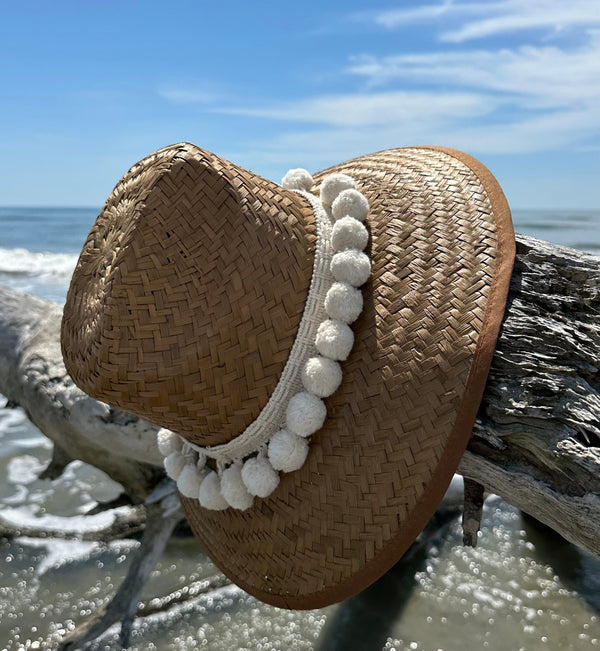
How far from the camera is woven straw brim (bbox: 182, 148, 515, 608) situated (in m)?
1.19

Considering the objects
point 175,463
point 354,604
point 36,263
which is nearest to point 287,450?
point 175,463

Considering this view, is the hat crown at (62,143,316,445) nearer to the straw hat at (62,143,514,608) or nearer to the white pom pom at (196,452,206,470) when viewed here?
the straw hat at (62,143,514,608)

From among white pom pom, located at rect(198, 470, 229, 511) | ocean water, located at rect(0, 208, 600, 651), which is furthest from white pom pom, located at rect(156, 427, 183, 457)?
ocean water, located at rect(0, 208, 600, 651)

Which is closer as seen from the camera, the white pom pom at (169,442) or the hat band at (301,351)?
the hat band at (301,351)

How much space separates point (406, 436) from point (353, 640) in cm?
163

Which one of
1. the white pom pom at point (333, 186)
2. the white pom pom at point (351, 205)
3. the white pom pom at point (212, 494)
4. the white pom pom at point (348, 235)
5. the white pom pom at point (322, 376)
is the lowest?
the white pom pom at point (212, 494)

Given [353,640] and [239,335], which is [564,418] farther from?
[353,640]

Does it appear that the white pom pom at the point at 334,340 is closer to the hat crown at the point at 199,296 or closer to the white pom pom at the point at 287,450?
the hat crown at the point at 199,296

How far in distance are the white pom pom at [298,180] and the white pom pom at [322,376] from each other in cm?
54

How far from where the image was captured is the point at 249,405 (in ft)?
4.36

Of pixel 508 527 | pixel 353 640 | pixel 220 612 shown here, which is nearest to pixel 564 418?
pixel 353 640

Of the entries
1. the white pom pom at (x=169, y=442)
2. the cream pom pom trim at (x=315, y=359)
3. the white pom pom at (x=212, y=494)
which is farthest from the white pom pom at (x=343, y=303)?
the white pom pom at (x=169, y=442)

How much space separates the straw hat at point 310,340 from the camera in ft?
3.98

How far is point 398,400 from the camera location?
1227 millimetres
